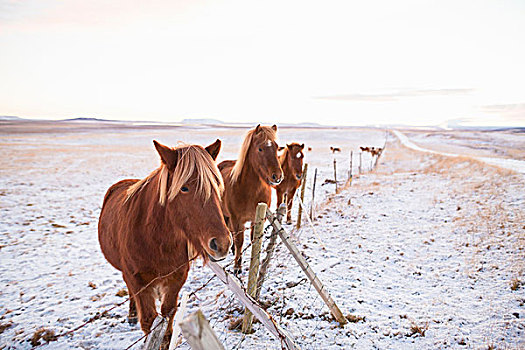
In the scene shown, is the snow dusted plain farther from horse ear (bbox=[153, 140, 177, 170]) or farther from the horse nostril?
horse ear (bbox=[153, 140, 177, 170])

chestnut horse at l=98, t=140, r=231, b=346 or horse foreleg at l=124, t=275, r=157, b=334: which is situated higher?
chestnut horse at l=98, t=140, r=231, b=346

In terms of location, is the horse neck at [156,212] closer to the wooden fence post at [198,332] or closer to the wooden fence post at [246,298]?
the wooden fence post at [246,298]

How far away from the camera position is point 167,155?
2.34 m

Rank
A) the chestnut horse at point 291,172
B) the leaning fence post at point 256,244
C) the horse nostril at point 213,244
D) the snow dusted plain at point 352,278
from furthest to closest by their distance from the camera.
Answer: the chestnut horse at point 291,172, the snow dusted plain at point 352,278, the leaning fence post at point 256,244, the horse nostril at point 213,244

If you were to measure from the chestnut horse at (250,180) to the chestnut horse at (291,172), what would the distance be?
2767 millimetres

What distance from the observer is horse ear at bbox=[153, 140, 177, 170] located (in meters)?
2.31

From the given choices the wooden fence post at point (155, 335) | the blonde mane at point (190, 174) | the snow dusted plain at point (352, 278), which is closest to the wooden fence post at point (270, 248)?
the snow dusted plain at point (352, 278)

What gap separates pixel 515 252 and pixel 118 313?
7.92m

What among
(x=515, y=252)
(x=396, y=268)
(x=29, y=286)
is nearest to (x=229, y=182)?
(x=396, y=268)

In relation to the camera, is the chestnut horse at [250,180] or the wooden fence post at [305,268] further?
the chestnut horse at [250,180]

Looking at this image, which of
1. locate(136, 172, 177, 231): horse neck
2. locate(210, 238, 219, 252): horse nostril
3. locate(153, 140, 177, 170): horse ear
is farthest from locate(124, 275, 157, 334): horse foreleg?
locate(153, 140, 177, 170): horse ear

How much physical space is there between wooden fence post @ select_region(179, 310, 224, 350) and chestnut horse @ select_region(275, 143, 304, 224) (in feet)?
23.3

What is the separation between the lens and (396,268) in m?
5.69

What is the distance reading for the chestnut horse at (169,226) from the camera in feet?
7.44
